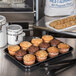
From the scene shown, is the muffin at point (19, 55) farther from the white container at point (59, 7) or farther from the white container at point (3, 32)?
the white container at point (59, 7)

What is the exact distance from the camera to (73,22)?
1.75m

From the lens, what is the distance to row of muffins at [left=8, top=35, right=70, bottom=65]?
1.08m

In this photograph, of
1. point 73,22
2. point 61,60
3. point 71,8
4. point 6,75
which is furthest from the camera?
point 71,8

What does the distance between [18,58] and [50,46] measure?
230 millimetres

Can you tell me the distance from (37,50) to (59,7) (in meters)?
0.92

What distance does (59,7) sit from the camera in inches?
77.5

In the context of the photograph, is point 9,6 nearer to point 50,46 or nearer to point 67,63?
point 50,46

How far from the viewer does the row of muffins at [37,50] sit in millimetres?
1082

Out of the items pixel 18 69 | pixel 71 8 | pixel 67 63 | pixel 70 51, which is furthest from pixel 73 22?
pixel 18 69

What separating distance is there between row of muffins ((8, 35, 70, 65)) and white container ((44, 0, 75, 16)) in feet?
2.47

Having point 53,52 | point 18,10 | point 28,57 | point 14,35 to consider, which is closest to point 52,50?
point 53,52

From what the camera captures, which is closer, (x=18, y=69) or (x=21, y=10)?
(x=18, y=69)

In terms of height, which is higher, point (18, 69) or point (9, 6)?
point (9, 6)

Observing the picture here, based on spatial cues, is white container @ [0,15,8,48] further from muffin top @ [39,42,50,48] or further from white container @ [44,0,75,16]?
white container @ [44,0,75,16]
